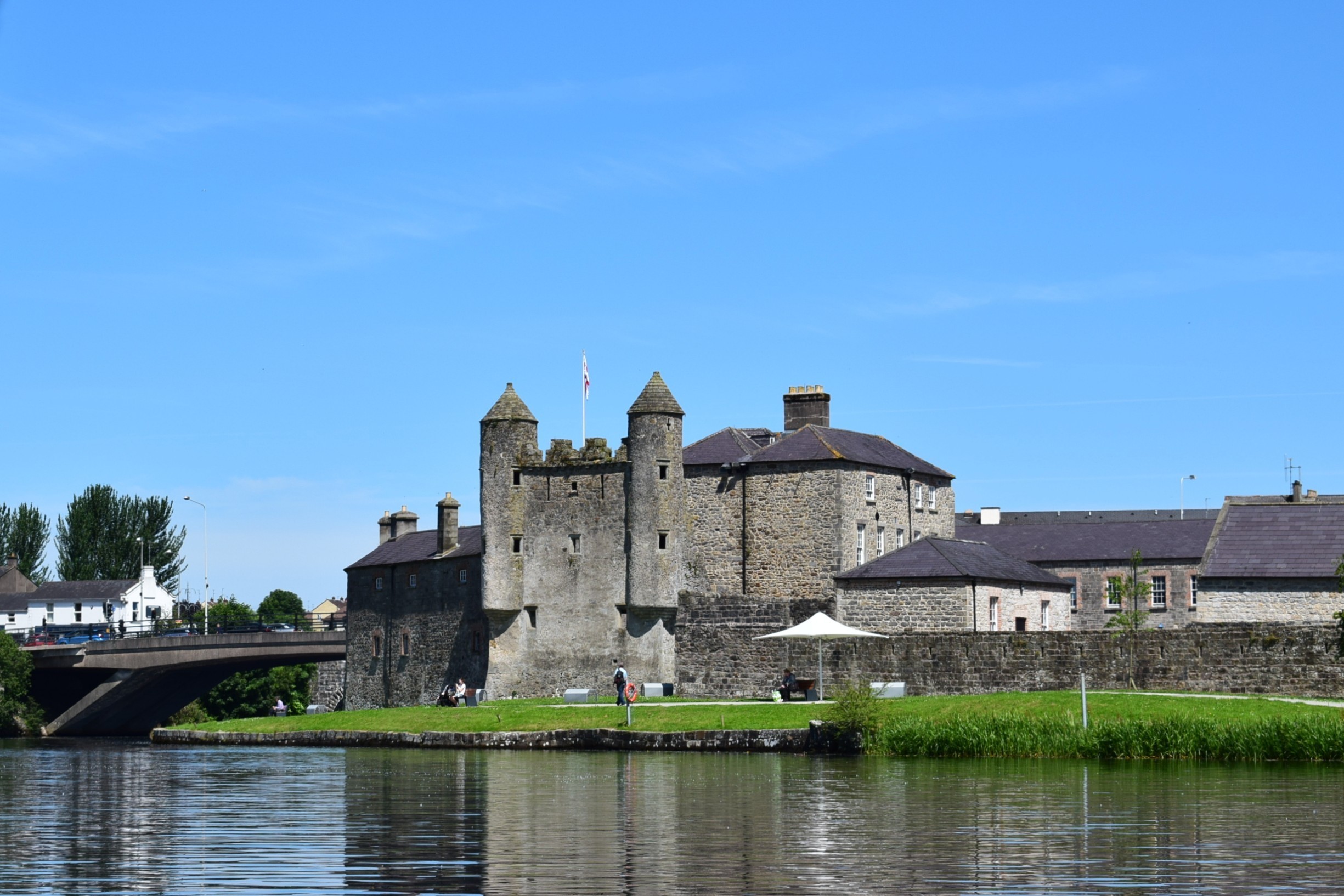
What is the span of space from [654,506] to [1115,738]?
28917mm

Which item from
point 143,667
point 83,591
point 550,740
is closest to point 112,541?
point 83,591

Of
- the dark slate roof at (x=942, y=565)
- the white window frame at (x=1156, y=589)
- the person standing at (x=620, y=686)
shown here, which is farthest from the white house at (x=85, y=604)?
the dark slate roof at (x=942, y=565)

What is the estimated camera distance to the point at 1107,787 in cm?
3225

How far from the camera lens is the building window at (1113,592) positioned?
84.6 m

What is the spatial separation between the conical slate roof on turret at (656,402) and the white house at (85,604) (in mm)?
66076

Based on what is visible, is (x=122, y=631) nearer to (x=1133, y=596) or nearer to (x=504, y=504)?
(x=504, y=504)

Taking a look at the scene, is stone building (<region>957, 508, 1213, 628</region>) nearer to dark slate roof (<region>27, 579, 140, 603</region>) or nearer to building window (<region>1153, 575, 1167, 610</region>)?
building window (<region>1153, 575, 1167, 610</region>)

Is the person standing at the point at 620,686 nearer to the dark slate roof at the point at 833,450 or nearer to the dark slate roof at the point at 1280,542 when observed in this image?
the dark slate roof at the point at 833,450

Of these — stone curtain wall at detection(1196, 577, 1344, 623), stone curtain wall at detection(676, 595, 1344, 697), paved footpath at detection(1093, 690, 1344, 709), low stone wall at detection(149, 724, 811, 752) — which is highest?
stone curtain wall at detection(1196, 577, 1344, 623)

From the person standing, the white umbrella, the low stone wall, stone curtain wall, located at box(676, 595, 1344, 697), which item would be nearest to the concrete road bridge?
the low stone wall

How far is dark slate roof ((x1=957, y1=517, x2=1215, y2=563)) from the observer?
86.0m

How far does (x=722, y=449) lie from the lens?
A: 230 feet

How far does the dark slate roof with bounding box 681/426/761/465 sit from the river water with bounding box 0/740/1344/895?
90.7ft

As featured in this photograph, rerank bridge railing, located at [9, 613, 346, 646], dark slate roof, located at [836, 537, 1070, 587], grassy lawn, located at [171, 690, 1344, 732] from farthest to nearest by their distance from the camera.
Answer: bridge railing, located at [9, 613, 346, 646], dark slate roof, located at [836, 537, 1070, 587], grassy lawn, located at [171, 690, 1344, 732]
